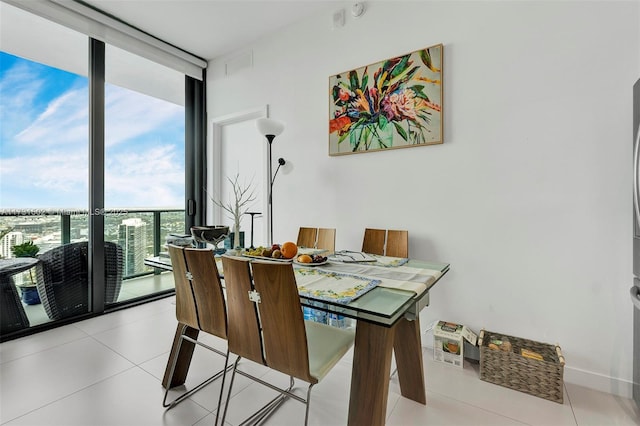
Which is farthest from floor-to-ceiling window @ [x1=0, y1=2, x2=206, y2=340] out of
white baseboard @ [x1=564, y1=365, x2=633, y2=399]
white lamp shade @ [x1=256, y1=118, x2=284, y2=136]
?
white baseboard @ [x1=564, y1=365, x2=633, y2=399]

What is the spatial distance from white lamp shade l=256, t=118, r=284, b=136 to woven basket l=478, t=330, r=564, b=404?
7.57ft

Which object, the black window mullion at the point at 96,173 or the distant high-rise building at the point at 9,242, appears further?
the black window mullion at the point at 96,173

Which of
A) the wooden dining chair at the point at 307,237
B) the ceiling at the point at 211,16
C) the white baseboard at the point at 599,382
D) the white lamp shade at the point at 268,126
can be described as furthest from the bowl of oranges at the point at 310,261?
the ceiling at the point at 211,16

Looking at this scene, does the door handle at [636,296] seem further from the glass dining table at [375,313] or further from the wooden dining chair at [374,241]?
the wooden dining chair at [374,241]

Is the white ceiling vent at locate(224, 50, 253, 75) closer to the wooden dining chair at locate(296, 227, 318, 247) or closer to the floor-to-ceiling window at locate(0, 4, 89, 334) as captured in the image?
the floor-to-ceiling window at locate(0, 4, 89, 334)

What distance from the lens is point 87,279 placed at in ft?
9.18

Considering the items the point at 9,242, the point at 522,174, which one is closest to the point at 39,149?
the point at 9,242

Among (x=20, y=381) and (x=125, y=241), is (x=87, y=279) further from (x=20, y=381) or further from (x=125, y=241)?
(x=20, y=381)

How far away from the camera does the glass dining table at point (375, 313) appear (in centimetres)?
104

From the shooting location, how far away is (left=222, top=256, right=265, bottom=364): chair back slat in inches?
44.2

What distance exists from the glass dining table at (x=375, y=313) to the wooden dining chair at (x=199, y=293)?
0.19m

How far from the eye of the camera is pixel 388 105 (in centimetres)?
232

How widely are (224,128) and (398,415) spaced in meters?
3.52

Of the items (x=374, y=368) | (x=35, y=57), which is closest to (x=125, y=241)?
(x=35, y=57)
